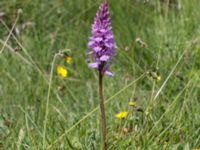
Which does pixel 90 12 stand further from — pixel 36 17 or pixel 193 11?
pixel 193 11

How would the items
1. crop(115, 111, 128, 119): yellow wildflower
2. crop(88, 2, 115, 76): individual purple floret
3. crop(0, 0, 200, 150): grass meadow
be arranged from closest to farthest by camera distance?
crop(88, 2, 115, 76): individual purple floret
crop(0, 0, 200, 150): grass meadow
crop(115, 111, 128, 119): yellow wildflower

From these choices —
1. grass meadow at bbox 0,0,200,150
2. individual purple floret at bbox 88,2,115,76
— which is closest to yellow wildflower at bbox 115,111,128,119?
grass meadow at bbox 0,0,200,150

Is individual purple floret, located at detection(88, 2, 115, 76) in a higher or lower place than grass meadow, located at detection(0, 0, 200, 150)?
higher

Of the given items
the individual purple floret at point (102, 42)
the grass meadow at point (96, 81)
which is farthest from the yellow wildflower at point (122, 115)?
the individual purple floret at point (102, 42)

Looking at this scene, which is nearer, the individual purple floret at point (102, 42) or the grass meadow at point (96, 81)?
the individual purple floret at point (102, 42)

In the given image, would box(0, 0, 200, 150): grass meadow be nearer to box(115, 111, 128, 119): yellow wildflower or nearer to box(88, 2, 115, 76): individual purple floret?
box(115, 111, 128, 119): yellow wildflower

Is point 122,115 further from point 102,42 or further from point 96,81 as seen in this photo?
point 96,81

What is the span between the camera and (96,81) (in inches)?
161

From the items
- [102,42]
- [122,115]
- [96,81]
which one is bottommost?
[96,81]

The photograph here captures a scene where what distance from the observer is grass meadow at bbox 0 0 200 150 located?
278 centimetres

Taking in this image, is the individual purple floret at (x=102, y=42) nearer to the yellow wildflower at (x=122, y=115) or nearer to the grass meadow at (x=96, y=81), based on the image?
the grass meadow at (x=96, y=81)

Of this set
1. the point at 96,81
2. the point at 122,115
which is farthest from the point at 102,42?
the point at 96,81

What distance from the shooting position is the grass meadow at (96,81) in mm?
2783

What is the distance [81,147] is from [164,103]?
2.49ft
